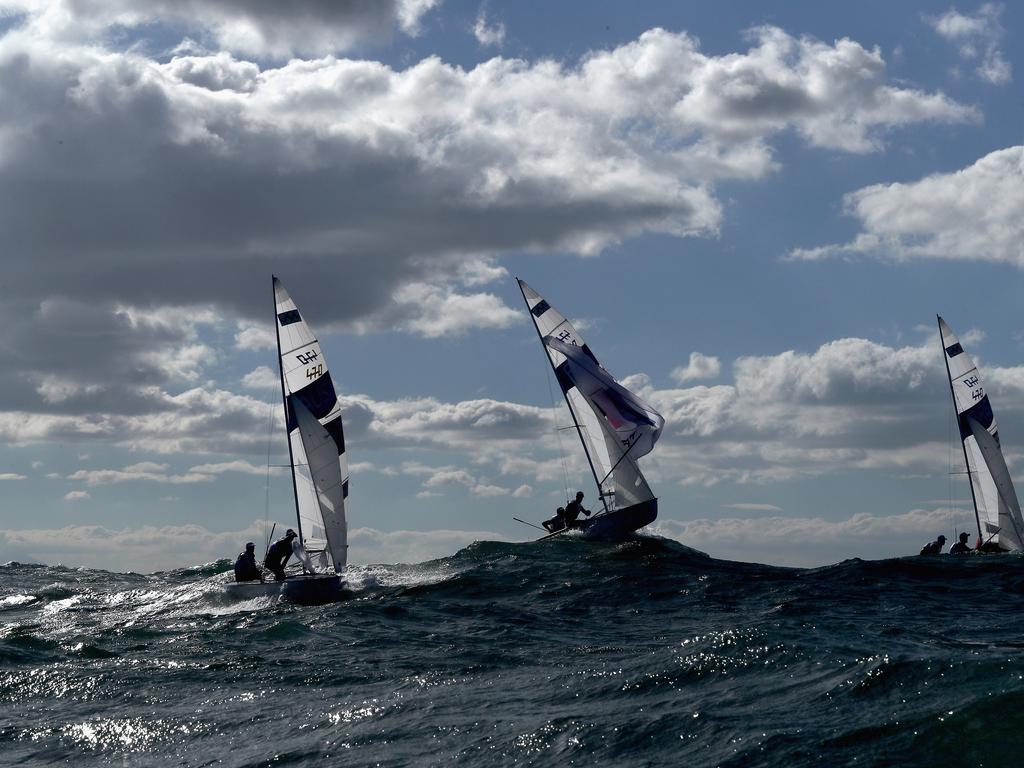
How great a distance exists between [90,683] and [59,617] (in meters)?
12.2

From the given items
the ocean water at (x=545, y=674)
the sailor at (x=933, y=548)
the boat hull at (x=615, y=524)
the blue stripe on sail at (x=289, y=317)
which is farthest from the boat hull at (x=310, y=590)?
the sailor at (x=933, y=548)

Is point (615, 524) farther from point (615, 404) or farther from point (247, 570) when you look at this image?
point (247, 570)

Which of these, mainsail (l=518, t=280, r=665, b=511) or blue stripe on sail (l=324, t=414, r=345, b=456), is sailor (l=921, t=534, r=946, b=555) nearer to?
mainsail (l=518, t=280, r=665, b=511)

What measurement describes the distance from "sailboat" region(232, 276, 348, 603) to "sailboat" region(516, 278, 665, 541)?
10.4 m

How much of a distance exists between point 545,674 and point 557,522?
2636 centimetres

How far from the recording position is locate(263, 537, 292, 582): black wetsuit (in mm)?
33594

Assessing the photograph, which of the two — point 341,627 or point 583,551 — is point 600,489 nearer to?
point 583,551

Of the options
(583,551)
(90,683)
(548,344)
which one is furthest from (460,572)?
(90,683)

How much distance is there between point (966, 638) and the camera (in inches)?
847

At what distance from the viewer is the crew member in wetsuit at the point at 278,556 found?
1321 inches

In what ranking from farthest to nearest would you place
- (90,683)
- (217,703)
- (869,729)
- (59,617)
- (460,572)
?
(460,572) → (59,617) → (90,683) → (217,703) → (869,729)

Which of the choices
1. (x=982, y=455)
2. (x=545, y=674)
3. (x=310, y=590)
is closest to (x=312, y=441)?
(x=310, y=590)

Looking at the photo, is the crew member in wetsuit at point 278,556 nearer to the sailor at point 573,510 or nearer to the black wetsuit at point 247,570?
the black wetsuit at point 247,570

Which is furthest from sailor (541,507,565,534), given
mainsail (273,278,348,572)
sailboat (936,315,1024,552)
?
sailboat (936,315,1024,552)
